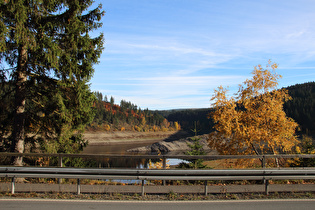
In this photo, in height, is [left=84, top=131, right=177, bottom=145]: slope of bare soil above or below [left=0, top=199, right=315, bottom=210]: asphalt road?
below

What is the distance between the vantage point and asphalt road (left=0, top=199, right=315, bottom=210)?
252 inches

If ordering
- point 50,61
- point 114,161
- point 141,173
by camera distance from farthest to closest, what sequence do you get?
point 114,161
point 50,61
point 141,173

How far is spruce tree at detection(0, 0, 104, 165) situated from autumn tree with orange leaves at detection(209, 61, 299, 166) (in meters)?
7.33

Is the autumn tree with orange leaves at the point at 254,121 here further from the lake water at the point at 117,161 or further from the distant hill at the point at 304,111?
the distant hill at the point at 304,111

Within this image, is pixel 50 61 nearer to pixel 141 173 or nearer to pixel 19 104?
pixel 19 104

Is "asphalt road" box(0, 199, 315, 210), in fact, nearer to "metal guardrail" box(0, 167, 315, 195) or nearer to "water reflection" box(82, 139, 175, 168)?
"metal guardrail" box(0, 167, 315, 195)

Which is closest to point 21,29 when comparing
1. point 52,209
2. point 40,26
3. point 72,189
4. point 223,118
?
point 40,26

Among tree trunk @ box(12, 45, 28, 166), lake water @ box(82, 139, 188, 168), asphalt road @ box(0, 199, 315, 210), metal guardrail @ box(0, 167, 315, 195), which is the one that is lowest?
lake water @ box(82, 139, 188, 168)

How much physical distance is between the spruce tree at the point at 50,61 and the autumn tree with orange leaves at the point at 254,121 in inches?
289

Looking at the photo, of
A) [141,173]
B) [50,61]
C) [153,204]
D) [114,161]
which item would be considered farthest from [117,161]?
[153,204]

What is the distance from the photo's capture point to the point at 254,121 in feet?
51.5

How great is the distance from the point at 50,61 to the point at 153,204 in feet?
23.8

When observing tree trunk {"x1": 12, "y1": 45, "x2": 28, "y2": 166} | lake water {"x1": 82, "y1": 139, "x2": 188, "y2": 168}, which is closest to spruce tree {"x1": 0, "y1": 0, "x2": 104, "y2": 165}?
tree trunk {"x1": 12, "y1": 45, "x2": 28, "y2": 166}

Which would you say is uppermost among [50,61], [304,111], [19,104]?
[304,111]
